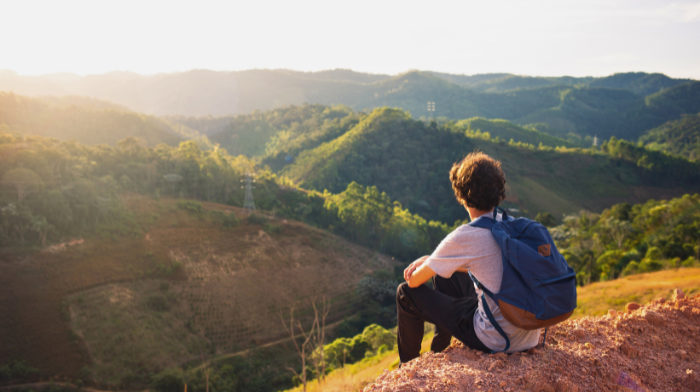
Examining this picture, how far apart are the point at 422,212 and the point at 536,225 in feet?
215

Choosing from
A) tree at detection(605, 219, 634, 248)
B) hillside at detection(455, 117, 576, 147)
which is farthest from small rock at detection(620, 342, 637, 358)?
hillside at detection(455, 117, 576, 147)

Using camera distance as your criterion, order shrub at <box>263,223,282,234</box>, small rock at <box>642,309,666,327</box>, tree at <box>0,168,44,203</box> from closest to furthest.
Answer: small rock at <box>642,309,666,327</box> → tree at <box>0,168,44,203</box> → shrub at <box>263,223,282,234</box>

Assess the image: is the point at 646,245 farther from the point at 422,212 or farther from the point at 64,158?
the point at 422,212

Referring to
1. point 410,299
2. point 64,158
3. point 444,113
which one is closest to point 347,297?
point 64,158

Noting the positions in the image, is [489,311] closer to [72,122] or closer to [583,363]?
[583,363]

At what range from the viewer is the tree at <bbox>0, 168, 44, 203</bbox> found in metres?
24.2

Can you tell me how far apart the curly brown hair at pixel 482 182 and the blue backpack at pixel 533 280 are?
18 centimetres

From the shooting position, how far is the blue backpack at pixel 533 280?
2.12m

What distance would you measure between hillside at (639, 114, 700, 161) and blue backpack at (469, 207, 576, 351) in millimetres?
126926

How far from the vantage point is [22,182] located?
24.5 m

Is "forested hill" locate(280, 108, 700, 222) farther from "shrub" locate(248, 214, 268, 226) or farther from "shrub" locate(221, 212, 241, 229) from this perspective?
"shrub" locate(221, 212, 241, 229)

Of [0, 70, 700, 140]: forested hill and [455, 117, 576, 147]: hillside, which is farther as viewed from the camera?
[0, 70, 700, 140]: forested hill

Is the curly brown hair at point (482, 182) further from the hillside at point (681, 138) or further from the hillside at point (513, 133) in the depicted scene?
the hillside at point (681, 138)

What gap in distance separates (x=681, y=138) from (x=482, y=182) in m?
142
